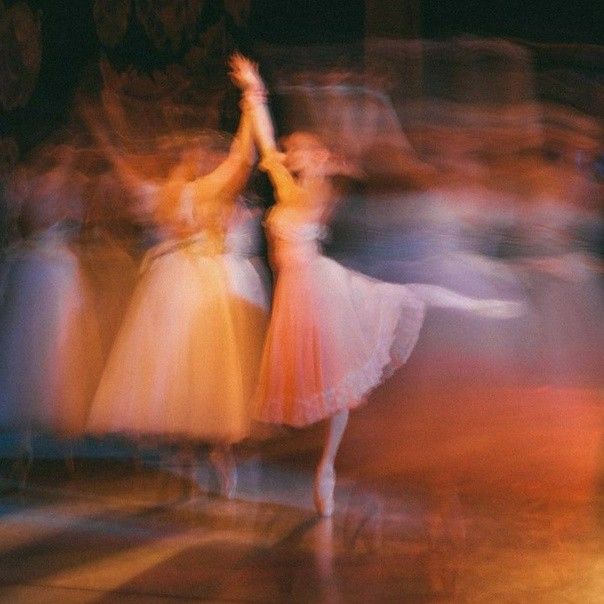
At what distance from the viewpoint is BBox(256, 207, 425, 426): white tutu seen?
5383 mm

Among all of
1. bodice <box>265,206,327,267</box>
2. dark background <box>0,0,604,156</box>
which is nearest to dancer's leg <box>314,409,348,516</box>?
bodice <box>265,206,327,267</box>

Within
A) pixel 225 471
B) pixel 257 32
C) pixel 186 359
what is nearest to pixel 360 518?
pixel 225 471

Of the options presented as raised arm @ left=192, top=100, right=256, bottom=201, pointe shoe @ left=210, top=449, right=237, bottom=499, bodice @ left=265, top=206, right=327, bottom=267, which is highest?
raised arm @ left=192, top=100, right=256, bottom=201

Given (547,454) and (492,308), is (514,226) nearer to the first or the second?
(492,308)

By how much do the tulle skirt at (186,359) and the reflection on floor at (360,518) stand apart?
0.45 metres

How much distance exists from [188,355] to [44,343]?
931mm

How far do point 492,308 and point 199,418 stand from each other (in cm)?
167

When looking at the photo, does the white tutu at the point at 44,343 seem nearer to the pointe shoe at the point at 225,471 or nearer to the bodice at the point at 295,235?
the pointe shoe at the point at 225,471

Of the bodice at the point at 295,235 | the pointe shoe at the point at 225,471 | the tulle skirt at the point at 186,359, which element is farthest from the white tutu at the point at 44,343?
the bodice at the point at 295,235

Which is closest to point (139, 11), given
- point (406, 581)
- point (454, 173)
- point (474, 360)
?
point (454, 173)

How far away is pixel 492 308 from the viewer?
5895 mm

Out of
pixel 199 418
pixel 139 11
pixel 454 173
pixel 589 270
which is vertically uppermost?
pixel 139 11

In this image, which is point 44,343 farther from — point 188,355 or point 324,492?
point 324,492

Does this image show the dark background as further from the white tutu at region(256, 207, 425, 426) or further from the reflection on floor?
the white tutu at region(256, 207, 425, 426)
